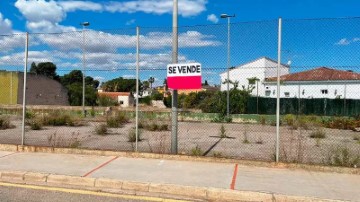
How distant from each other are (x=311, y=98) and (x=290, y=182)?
22435 millimetres

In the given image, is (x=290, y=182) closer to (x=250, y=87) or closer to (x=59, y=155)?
(x=59, y=155)

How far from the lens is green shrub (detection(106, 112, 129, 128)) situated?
18.4 meters

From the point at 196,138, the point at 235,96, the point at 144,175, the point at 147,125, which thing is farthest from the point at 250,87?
the point at 144,175

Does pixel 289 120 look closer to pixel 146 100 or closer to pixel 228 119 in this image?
pixel 228 119

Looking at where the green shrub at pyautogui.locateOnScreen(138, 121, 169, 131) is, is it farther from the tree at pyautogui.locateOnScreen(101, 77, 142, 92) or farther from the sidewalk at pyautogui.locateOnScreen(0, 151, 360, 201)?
the sidewalk at pyautogui.locateOnScreen(0, 151, 360, 201)

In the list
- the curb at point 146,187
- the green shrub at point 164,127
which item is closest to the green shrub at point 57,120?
the green shrub at point 164,127

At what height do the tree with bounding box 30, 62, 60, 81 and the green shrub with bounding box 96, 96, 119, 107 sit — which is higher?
the tree with bounding box 30, 62, 60, 81

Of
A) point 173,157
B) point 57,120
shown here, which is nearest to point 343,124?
point 173,157

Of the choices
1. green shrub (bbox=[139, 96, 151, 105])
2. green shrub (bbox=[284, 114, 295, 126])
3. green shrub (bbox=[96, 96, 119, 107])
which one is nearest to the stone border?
green shrub (bbox=[284, 114, 295, 126])

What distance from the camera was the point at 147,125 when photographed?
1778 centimetres

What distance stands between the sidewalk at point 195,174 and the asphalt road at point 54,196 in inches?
19.7

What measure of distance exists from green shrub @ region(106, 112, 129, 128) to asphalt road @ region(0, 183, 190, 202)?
37.9 feet

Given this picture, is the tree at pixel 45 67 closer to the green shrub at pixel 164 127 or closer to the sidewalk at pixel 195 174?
the sidewalk at pixel 195 174

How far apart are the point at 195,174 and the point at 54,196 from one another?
9.04 feet
